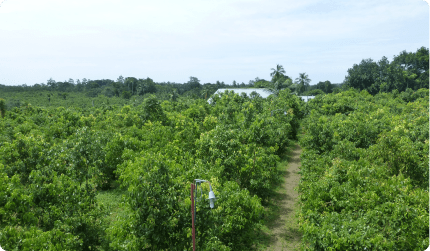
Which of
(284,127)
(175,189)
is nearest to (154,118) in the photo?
(284,127)

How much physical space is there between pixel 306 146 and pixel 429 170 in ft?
32.4

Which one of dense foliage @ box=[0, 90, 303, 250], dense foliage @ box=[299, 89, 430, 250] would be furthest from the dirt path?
dense foliage @ box=[299, 89, 430, 250]

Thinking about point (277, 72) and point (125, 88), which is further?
point (125, 88)

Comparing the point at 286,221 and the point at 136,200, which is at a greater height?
the point at 136,200

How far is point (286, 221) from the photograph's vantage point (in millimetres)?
18828

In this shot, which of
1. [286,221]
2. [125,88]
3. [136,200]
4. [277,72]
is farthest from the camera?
[125,88]

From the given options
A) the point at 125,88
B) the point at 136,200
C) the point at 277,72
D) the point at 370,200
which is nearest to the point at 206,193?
the point at 136,200

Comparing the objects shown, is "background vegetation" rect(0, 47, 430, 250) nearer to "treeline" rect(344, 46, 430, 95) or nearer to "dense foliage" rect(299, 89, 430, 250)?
"dense foliage" rect(299, 89, 430, 250)

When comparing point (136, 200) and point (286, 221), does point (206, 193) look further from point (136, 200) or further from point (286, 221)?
point (286, 221)

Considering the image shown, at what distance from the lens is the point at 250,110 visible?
1168 inches

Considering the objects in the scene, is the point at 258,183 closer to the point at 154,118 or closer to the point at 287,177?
the point at 287,177

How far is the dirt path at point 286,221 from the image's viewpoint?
16234 millimetres

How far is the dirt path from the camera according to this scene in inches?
639

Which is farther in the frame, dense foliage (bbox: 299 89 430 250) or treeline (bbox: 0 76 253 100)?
treeline (bbox: 0 76 253 100)
